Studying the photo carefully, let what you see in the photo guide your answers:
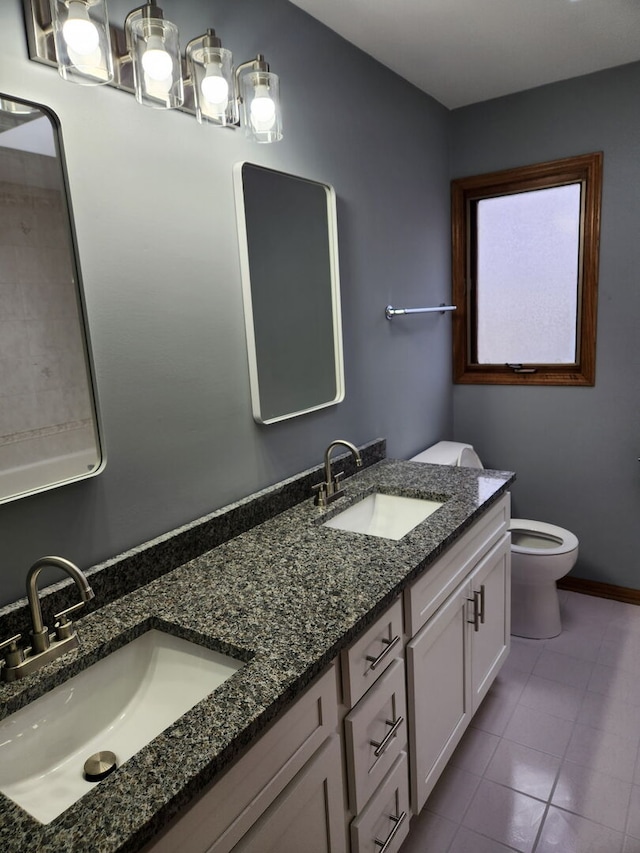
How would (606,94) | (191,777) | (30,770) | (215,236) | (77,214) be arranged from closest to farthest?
1. (191,777)
2. (30,770)
3. (77,214)
4. (215,236)
5. (606,94)

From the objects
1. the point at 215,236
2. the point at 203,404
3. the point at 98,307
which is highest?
the point at 215,236

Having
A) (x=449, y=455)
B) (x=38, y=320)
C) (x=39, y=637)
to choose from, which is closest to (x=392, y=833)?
(x=39, y=637)

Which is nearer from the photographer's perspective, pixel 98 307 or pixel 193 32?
pixel 98 307

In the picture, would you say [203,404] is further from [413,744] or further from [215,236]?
[413,744]

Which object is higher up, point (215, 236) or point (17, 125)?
point (17, 125)

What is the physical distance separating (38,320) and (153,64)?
0.61 m

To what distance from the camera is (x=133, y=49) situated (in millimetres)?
1228

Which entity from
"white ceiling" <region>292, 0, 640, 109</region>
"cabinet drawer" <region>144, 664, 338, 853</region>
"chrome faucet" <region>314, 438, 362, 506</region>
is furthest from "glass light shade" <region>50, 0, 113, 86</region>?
"cabinet drawer" <region>144, 664, 338, 853</region>

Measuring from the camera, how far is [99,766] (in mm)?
1001

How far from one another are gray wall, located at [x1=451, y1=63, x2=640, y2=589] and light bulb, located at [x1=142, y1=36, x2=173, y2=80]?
2.01m

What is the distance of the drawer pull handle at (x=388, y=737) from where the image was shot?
1.32 metres

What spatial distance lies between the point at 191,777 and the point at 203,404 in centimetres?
94

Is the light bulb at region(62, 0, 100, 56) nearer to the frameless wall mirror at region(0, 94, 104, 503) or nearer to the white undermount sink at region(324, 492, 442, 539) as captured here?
the frameless wall mirror at region(0, 94, 104, 503)

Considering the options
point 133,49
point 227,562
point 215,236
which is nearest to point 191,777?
point 227,562
